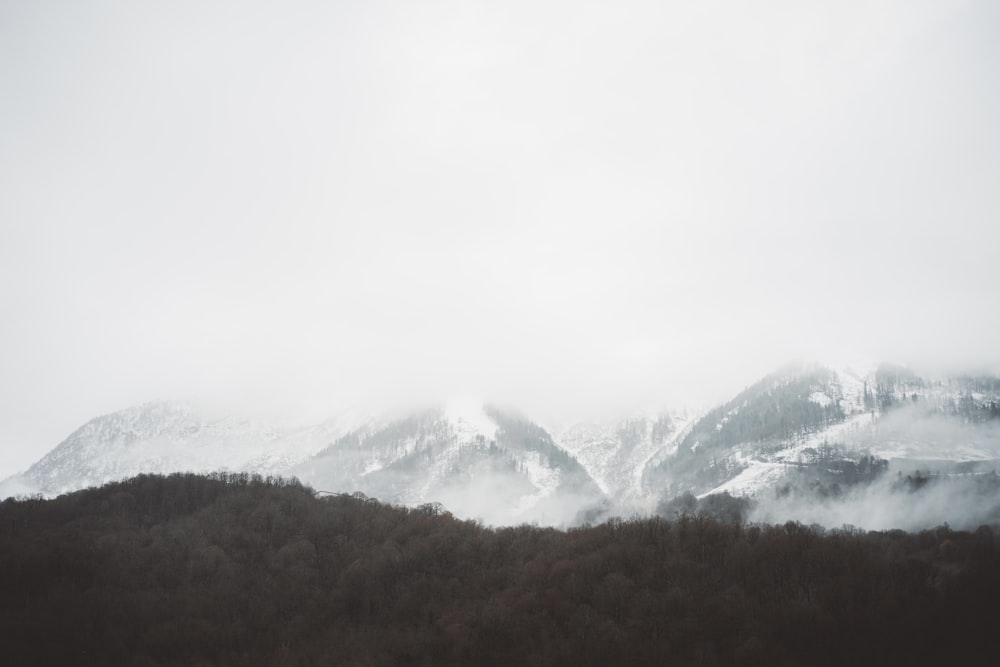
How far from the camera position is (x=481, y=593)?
31312 millimetres

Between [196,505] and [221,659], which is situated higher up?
[196,505]

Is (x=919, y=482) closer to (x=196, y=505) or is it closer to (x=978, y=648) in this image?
(x=978, y=648)

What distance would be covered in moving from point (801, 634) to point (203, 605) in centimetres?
3366

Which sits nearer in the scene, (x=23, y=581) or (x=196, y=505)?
(x=23, y=581)

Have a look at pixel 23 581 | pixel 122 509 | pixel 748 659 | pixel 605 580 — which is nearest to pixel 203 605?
pixel 23 581

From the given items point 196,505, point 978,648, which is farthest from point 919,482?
point 196,505

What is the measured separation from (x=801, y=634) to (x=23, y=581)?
43550 mm

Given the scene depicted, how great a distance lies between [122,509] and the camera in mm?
46594

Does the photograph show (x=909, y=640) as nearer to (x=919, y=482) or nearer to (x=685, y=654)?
(x=685, y=654)

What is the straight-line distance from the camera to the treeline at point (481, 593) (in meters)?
21.8

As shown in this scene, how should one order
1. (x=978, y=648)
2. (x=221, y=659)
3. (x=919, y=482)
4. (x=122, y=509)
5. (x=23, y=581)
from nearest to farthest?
(x=978, y=648), (x=221, y=659), (x=23, y=581), (x=122, y=509), (x=919, y=482)

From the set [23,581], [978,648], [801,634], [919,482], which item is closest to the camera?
[978,648]

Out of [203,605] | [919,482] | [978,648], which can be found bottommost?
[919,482]

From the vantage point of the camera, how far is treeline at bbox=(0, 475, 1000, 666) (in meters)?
21.8
